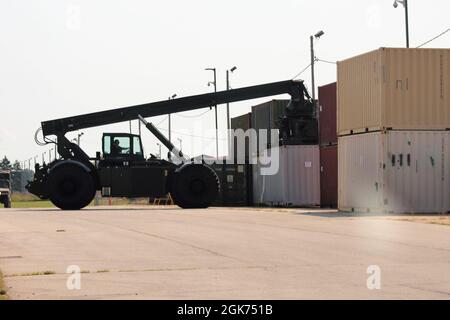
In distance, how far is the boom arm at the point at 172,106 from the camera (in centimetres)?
3662

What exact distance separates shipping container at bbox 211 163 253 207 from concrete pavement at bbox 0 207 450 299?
25136mm

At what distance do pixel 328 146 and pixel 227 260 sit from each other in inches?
1064

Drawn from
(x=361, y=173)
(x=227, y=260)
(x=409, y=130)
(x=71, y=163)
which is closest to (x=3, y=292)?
(x=227, y=260)

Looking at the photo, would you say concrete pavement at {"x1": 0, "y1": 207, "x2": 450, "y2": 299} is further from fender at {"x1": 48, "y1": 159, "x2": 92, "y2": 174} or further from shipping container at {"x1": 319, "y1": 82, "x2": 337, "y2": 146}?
shipping container at {"x1": 319, "y1": 82, "x2": 337, "y2": 146}

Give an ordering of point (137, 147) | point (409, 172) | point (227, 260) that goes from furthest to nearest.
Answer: point (137, 147)
point (409, 172)
point (227, 260)

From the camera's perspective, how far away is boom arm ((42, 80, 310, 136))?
36.6 meters

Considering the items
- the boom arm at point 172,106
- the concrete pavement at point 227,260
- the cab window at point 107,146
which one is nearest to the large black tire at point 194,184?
the cab window at point 107,146

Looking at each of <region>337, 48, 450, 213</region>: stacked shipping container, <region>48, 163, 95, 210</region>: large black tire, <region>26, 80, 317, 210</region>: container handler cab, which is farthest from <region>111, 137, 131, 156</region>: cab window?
<region>337, 48, 450, 213</region>: stacked shipping container

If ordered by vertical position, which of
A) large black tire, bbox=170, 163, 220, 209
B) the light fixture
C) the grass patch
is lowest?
the grass patch

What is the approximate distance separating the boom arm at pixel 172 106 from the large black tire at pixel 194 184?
3739 mm

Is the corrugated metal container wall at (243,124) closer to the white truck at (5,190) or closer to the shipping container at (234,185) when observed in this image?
the shipping container at (234,185)

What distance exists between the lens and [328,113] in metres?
38.8

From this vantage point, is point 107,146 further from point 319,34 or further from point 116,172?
point 319,34
